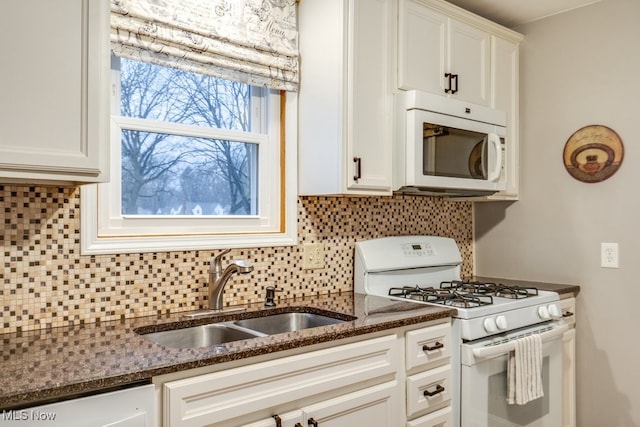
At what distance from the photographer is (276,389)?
1.41 meters

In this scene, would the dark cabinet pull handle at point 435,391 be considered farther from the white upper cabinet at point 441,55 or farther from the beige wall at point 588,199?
the white upper cabinet at point 441,55

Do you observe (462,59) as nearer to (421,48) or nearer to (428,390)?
(421,48)

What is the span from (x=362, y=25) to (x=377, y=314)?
1200 mm

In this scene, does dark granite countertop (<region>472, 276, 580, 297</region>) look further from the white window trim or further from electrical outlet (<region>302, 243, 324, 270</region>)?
the white window trim

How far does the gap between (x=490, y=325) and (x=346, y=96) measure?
3.56 feet

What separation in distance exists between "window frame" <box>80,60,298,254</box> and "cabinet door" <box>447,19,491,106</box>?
838mm

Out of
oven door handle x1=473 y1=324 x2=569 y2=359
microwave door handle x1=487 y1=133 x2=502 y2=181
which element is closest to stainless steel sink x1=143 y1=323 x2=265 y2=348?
oven door handle x1=473 y1=324 x2=569 y2=359

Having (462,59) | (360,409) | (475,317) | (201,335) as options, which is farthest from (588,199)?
(201,335)

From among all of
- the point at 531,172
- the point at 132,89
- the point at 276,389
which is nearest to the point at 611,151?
the point at 531,172

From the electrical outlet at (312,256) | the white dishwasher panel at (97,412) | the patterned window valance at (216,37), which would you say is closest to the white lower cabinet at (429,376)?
the electrical outlet at (312,256)

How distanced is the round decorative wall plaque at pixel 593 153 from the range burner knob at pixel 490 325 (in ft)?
3.54

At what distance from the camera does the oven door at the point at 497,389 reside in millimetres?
1887

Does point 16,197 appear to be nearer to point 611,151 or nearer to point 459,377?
point 459,377

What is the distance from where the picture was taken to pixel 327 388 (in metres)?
1.52
